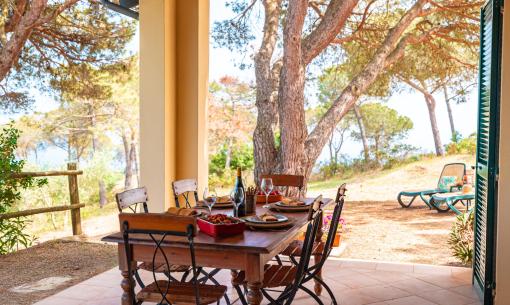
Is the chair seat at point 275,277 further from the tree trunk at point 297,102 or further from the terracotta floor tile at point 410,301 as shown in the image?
the tree trunk at point 297,102

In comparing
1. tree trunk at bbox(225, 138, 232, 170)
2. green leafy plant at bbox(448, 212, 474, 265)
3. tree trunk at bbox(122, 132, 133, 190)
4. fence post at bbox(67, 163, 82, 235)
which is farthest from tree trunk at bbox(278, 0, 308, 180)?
tree trunk at bbox(122, 132, 133, 190)

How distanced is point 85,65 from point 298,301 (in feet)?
21.2

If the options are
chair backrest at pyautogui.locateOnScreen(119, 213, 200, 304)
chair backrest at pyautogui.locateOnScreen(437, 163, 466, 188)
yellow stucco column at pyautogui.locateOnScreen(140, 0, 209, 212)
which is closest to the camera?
chair backrest at pyautogui.locateOnScreen(119, 213, 200, 304)

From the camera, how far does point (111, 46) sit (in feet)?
28.3

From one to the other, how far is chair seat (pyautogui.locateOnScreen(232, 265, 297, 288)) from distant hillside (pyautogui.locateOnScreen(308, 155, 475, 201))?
737cm

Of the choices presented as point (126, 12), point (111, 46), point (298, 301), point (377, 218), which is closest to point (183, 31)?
point (126, 12)

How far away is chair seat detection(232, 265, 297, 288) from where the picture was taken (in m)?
2.64

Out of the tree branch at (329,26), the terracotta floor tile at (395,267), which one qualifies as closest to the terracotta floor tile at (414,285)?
the terracotta floor tile at (395,267)

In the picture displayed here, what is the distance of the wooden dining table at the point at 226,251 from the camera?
2191 millimetres

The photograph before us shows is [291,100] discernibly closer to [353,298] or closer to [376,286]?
[376,286]

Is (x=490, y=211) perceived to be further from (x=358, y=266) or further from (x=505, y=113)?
(x=358, y=266)

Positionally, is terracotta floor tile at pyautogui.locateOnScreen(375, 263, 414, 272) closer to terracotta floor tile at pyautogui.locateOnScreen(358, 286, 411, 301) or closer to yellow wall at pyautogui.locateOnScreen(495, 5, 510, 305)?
terracotta floor tile at pyautogui.locateOnScreen(358, 286, 411, 301)

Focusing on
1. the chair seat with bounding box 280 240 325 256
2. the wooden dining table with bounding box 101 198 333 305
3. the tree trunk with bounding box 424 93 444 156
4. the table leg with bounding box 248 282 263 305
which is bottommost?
the chair seat with bounding box 280 240 325 256

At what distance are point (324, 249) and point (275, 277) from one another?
481mm
